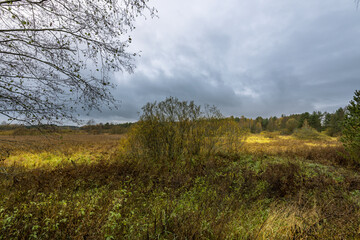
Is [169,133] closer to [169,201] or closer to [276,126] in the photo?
[169,201]

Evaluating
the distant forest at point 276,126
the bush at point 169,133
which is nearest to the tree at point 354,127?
the distant forest at point 276,126

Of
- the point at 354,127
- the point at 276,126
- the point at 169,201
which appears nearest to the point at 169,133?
the point at 169,201

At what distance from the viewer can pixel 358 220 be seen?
124 inches

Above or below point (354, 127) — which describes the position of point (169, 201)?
below

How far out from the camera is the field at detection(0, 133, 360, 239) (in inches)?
101

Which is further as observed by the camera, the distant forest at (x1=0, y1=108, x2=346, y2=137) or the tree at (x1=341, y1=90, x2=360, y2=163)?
the tree at (x1=341, y1=90, x2=360, y2=163)

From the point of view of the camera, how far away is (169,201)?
3.78 meters

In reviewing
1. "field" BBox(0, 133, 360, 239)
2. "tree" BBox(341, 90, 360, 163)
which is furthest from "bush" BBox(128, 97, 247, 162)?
"tree" BBox(341, 90, 360, 163)

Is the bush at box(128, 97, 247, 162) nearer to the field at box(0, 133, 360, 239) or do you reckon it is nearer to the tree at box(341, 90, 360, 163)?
the field at box(0, 133, 360, 239)

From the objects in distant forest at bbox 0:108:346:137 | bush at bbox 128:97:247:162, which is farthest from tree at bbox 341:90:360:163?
bush at bbox 128:97:247:162

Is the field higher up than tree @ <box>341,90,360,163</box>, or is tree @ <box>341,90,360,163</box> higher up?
tree @ <box>341,90,360,163</box>

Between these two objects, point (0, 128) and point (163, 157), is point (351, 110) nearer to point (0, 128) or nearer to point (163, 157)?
point (163, 157)

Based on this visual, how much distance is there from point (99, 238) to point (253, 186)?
16.9 feet

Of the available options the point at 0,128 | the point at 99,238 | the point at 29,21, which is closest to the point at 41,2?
the point at 29,21
